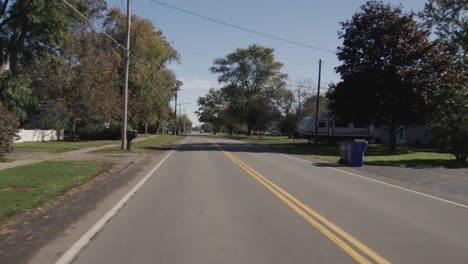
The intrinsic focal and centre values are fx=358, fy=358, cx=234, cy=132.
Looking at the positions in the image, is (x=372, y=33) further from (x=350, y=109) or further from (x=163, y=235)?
(x=163, y=235)

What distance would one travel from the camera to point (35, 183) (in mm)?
9719

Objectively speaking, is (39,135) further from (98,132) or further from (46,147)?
(46,147)

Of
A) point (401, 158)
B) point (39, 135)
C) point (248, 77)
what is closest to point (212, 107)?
point (248, 77)

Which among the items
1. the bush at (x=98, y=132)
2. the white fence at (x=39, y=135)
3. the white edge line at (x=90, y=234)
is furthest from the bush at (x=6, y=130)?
the bush at (x=98, y=132)

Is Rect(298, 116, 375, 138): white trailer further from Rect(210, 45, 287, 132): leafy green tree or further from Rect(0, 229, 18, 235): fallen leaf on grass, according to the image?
Rect(0, 229, 18, 235): fallen leaf on grass

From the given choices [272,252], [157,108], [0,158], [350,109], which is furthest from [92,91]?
[272,252]

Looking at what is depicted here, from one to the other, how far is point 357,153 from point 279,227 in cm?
1237

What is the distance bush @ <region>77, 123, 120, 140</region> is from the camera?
39938 millimetres

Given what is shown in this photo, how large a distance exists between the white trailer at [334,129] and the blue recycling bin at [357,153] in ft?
74.0

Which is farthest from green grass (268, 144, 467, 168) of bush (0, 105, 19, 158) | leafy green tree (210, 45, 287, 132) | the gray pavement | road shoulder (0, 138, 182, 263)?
leafy green tree (210, 45, 287, 132)

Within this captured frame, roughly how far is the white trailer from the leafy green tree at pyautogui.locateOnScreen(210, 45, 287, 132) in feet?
75.7

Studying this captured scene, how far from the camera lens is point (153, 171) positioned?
13.3 metres

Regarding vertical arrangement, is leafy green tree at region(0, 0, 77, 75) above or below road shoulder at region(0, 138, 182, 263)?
above

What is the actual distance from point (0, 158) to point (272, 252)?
1469 cm
